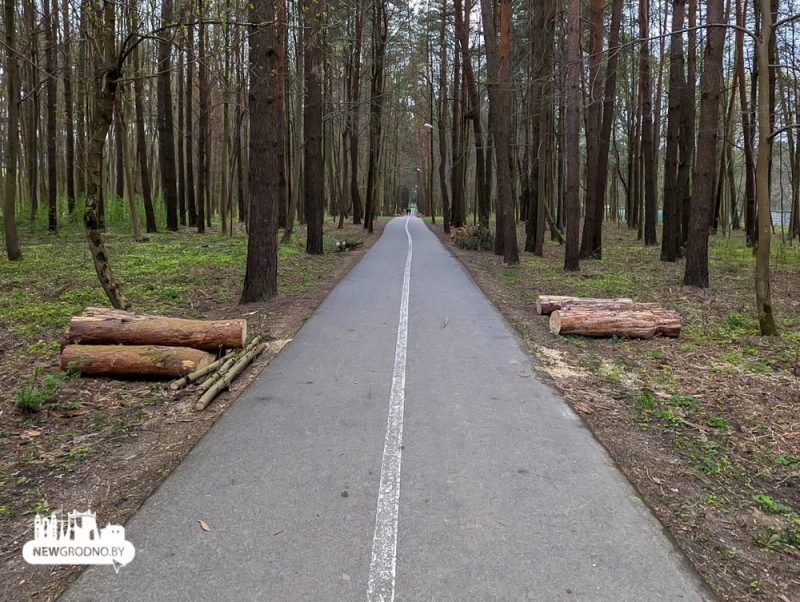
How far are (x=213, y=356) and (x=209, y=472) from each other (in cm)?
314

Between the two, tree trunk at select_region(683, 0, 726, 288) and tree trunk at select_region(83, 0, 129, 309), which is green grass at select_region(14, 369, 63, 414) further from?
tree trunk at select_region(683, 0, 726, 288)

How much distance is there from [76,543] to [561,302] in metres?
8.06

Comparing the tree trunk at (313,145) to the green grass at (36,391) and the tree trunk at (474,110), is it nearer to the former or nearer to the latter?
the tree trunk at (474,110)

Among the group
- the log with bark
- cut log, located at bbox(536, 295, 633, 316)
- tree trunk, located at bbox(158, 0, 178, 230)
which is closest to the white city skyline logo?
the log with bark

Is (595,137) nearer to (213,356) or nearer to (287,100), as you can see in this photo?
(287,100)

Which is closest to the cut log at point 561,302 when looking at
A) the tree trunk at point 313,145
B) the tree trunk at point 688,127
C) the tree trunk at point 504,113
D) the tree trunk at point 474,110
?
the tree trunk at point 504,113

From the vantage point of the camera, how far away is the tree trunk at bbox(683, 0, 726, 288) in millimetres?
11789

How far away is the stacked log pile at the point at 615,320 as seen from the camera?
341 inches

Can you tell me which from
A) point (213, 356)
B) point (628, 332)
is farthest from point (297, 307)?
point (628, 332)

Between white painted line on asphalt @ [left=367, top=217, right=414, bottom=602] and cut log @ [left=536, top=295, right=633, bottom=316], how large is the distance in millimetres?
4174

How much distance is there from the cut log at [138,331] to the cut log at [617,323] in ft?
16.9

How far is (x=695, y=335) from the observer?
8758 mm

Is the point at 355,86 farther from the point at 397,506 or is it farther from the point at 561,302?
the point at 397,506

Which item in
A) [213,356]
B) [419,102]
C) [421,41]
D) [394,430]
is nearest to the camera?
[394,430]
